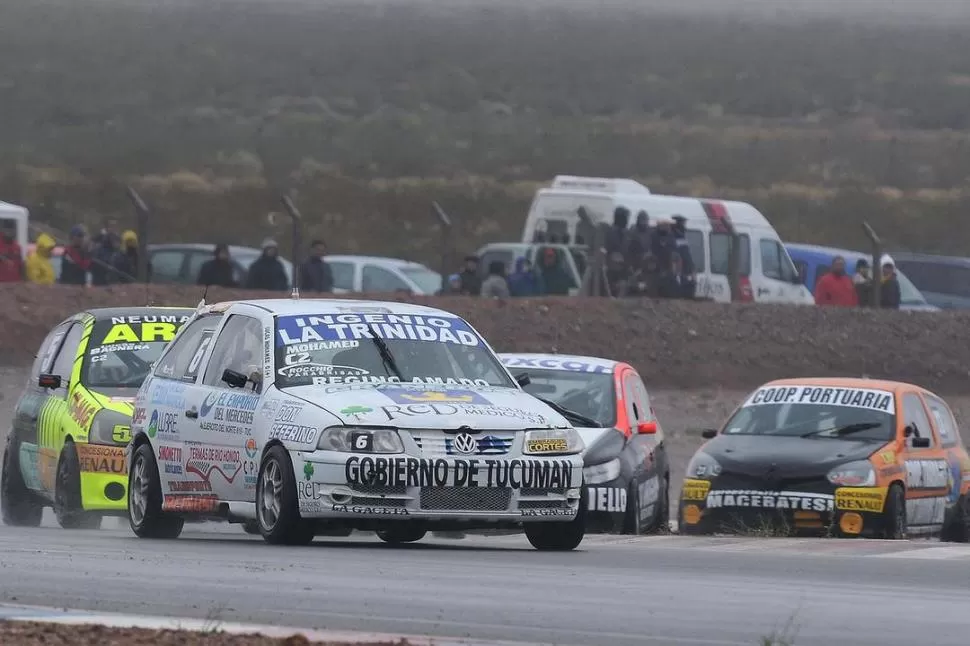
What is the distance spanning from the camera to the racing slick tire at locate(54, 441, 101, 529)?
1490 cm

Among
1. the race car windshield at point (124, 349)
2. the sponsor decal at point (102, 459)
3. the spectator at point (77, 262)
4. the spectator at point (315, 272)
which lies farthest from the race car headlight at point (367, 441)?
the spectator at point (315, 272)

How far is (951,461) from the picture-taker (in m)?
17.4

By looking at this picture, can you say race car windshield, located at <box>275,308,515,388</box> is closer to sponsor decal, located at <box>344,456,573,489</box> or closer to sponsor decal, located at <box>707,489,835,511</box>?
sponsor decal, located at <box>344,456,573,489</box>

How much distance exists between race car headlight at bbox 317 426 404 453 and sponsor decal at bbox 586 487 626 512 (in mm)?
3812

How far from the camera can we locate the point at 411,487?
38.1ft

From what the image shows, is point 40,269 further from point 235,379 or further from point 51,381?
point 235,379

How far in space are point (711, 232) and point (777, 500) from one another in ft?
52.3

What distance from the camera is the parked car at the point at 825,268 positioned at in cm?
3366

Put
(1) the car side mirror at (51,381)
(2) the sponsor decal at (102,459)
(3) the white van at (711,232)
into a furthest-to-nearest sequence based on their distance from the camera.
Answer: (3) the white van at (711,232), (1) the car side mirror at (51,381), (2) the sponsor decal at (102,459)

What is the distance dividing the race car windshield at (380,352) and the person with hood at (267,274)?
54.6 ft

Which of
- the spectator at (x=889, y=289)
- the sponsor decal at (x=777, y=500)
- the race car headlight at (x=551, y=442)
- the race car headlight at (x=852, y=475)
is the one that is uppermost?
the race car headlight at (x=551, y=442)

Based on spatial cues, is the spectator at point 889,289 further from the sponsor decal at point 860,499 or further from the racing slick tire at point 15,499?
the racing slick tire at point 15,499

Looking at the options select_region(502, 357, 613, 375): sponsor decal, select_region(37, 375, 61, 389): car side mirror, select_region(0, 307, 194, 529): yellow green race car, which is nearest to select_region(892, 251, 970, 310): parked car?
select_region(502, 357, 613, 375): sponsor decal

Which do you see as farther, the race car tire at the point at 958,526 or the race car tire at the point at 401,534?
the race car tire at the point at 958,526
